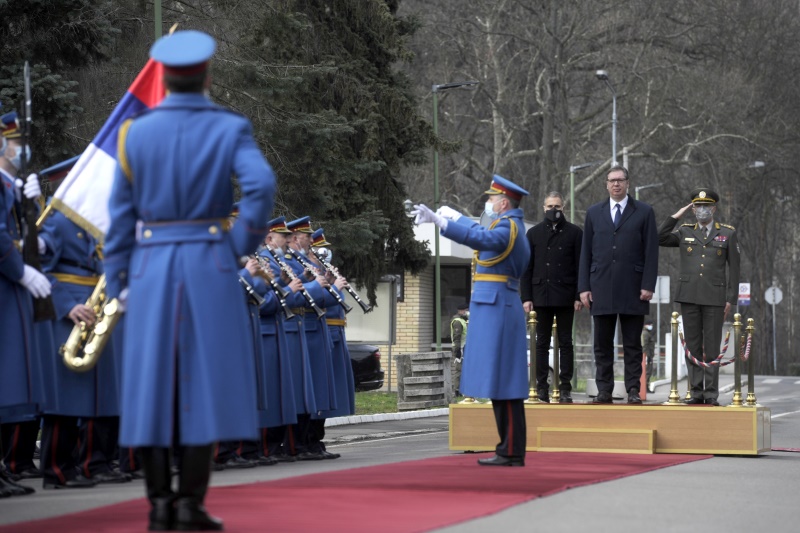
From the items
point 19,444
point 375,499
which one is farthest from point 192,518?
point 19,444

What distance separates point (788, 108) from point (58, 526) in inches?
1859

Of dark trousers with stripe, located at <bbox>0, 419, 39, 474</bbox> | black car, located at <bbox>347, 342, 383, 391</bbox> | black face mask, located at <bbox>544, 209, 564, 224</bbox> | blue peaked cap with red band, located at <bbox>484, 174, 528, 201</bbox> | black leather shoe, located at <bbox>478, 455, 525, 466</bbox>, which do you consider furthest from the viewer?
black car, located at <bbox>347, 342, 383, 391</bbox>

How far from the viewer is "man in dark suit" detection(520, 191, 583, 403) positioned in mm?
14969

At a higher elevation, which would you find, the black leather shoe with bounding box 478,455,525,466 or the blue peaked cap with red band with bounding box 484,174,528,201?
the blue peaked cap with red band with bounding box 484,174,528,201

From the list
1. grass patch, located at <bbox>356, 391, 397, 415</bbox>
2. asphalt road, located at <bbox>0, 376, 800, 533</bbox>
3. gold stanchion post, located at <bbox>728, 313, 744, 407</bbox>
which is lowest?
asphalt road, located at <bbox>0, 376, 800, 533</bbox>

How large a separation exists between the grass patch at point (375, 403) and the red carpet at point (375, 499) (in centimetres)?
1413

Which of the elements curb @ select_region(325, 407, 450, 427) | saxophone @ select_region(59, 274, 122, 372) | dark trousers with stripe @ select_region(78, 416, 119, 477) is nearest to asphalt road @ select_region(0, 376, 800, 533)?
dark trousers with stripe @ select_region(78, 416, 119, 477)

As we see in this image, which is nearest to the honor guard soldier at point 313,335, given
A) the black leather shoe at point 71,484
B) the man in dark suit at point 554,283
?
the man in dark suit at point 554,283

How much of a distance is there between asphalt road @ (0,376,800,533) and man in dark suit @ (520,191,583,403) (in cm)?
180

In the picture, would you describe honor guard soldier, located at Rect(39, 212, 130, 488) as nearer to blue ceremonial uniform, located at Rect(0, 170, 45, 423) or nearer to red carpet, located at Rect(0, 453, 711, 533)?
blue ceremonial uniform, located at Rect(0, 170, 45, 423)

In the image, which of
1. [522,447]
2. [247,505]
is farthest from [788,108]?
[247,505]

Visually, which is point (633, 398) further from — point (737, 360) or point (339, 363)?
point (339, 363)

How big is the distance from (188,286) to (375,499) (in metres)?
1.98

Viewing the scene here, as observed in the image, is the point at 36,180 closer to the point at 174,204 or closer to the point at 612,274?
the point at 174,204
